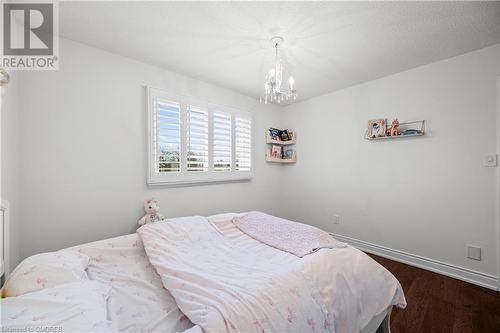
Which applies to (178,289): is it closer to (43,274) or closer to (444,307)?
(43,274)

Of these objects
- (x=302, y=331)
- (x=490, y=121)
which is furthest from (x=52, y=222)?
(x=490, y=121)

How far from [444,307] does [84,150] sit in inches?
138

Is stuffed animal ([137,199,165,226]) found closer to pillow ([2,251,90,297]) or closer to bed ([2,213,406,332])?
bed ([2,213,406,332])

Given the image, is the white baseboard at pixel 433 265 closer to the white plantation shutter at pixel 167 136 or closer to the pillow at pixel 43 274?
the white plantation shutter at pixel 167 136

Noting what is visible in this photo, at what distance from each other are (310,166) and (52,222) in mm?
3279

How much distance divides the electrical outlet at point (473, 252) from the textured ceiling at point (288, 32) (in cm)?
201

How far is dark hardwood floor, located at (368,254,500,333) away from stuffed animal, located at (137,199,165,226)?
2311 millimetres

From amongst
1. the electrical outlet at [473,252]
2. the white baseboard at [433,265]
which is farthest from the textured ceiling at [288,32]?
the white baseboard at [433,265]

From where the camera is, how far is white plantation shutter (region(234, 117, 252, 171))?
3.07 meters

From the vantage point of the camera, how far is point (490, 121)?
195 centimetres

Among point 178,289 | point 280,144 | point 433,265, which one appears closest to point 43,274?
point 178,289

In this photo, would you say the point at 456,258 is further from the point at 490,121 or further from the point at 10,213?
the point at 10,213

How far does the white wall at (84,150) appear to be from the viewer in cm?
168

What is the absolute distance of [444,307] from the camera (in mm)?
1696
